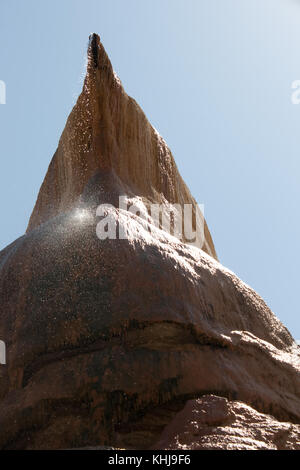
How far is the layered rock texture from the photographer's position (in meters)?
3.50

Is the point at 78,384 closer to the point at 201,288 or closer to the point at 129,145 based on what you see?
the point at 201,288

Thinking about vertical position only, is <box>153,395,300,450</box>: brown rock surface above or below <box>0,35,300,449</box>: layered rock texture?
below

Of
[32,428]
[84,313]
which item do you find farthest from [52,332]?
[32,428]

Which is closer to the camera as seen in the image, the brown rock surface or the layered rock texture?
the brown rock surface

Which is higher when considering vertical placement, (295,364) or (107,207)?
(107,207)

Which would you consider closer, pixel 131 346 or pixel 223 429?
pixel 223 429

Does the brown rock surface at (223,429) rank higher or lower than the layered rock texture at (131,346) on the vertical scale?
lower

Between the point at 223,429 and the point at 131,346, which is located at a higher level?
the point at 131,346

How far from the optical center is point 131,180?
5.49 meters

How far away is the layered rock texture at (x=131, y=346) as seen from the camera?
3496 millimetres

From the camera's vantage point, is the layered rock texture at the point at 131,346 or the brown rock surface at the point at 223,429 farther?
the layered rock texture at the point at 131,346

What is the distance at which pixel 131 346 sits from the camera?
378cm
